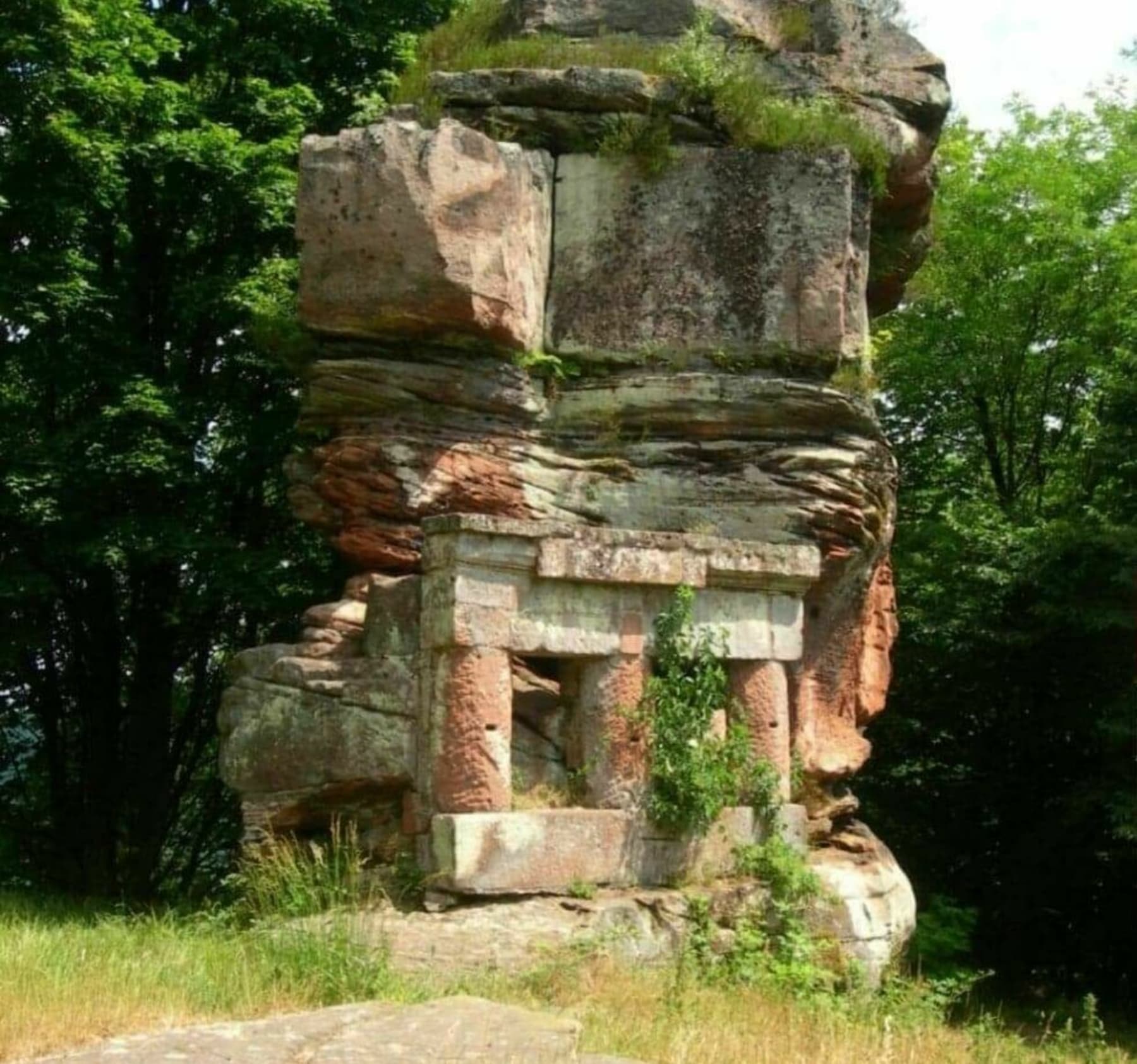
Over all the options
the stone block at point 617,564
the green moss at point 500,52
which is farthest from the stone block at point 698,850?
the green moss at point 500,52

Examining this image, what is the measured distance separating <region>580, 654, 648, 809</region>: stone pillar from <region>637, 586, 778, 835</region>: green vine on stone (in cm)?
7

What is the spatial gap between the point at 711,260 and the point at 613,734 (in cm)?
387

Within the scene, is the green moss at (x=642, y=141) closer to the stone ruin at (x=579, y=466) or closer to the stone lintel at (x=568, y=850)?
the stone ruin at (x=579, y=466)

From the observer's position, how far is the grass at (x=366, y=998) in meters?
7.22

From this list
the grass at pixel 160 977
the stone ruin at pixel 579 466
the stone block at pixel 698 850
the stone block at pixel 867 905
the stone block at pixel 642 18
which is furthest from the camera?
the stone block at pixel 642 18

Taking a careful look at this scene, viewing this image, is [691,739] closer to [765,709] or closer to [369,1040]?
[765,709]

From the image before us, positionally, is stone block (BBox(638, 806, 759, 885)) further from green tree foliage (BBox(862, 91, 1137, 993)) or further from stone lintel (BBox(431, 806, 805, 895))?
green tree foliage (BBox(862, 91, 1137, 993))

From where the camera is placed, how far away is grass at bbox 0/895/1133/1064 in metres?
7.22

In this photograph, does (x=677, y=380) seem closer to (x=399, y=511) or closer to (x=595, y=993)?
(x=399, y=511)

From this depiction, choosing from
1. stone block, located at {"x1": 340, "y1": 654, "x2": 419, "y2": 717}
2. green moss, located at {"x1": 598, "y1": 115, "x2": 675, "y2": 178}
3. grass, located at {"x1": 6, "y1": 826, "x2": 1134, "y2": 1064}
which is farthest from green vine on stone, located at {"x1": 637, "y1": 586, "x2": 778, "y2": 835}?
green moss, located at {"x1": 598, "y1": 115, "x2": 675, "y2": 178}

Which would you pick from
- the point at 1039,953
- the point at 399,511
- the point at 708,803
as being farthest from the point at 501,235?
the point at 1039,953

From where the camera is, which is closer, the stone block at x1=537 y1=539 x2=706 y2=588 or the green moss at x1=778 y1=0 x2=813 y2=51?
the stone block at x1=537 y1=539 x2=706 y2=588

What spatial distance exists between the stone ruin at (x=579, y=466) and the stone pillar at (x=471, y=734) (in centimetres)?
2

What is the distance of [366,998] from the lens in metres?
7.95
